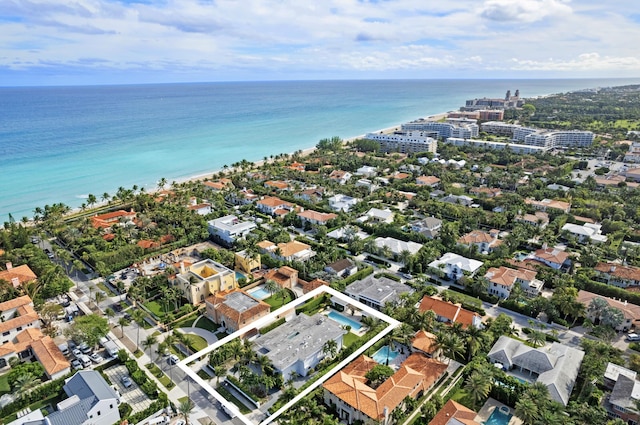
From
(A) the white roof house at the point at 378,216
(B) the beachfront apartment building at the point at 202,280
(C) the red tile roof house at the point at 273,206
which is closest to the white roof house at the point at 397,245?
(A) the white roof house at the point at 378,216

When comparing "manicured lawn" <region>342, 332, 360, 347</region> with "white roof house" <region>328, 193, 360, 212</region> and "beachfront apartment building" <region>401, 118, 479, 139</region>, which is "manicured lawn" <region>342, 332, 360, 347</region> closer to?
"white roof house" <region>328, 193, 360, 212</region>

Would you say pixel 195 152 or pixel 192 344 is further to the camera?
pixel 195 152

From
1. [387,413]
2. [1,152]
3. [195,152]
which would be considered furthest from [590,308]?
[1,152]

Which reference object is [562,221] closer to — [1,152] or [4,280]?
[4,280]

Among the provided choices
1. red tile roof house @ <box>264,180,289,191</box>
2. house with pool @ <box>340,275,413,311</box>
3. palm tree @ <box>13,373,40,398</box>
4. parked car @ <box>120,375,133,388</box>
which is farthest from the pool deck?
red tile roof house @ <box>264,180,289,191</box>

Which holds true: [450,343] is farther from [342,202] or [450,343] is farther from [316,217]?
[342,202]

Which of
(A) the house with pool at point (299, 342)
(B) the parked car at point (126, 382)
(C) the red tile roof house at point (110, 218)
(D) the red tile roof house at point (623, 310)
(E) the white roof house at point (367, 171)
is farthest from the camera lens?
(E) the white roof house at point (367, 171)

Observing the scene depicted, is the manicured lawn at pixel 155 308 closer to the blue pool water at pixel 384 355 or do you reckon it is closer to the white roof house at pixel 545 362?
the blue pool water at pixel 384 355
